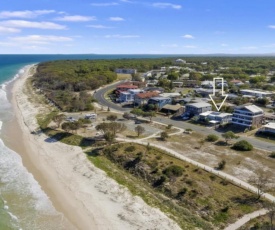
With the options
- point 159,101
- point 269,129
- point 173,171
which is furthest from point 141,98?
point 173,171

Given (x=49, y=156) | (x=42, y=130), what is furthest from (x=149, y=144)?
(x=42, y=130)

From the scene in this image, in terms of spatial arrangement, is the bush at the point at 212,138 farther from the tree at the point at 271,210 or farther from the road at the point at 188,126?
the tree at the point at 271,210

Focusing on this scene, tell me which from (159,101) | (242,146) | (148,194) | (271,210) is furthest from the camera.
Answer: (159,101)

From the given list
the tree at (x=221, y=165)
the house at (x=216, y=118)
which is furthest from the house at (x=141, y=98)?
the tree at (x=221, y=165)

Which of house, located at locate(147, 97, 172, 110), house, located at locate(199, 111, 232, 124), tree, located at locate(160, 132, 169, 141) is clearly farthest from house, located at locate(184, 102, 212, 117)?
tree, located at locate(160, 132, 169, 141)

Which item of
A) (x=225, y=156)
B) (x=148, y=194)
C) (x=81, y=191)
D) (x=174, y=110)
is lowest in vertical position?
(x=81, y=191)

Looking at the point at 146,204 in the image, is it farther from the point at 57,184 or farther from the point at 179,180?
the point at 57,184

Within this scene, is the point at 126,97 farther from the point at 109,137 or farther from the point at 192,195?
the point at 192,195
